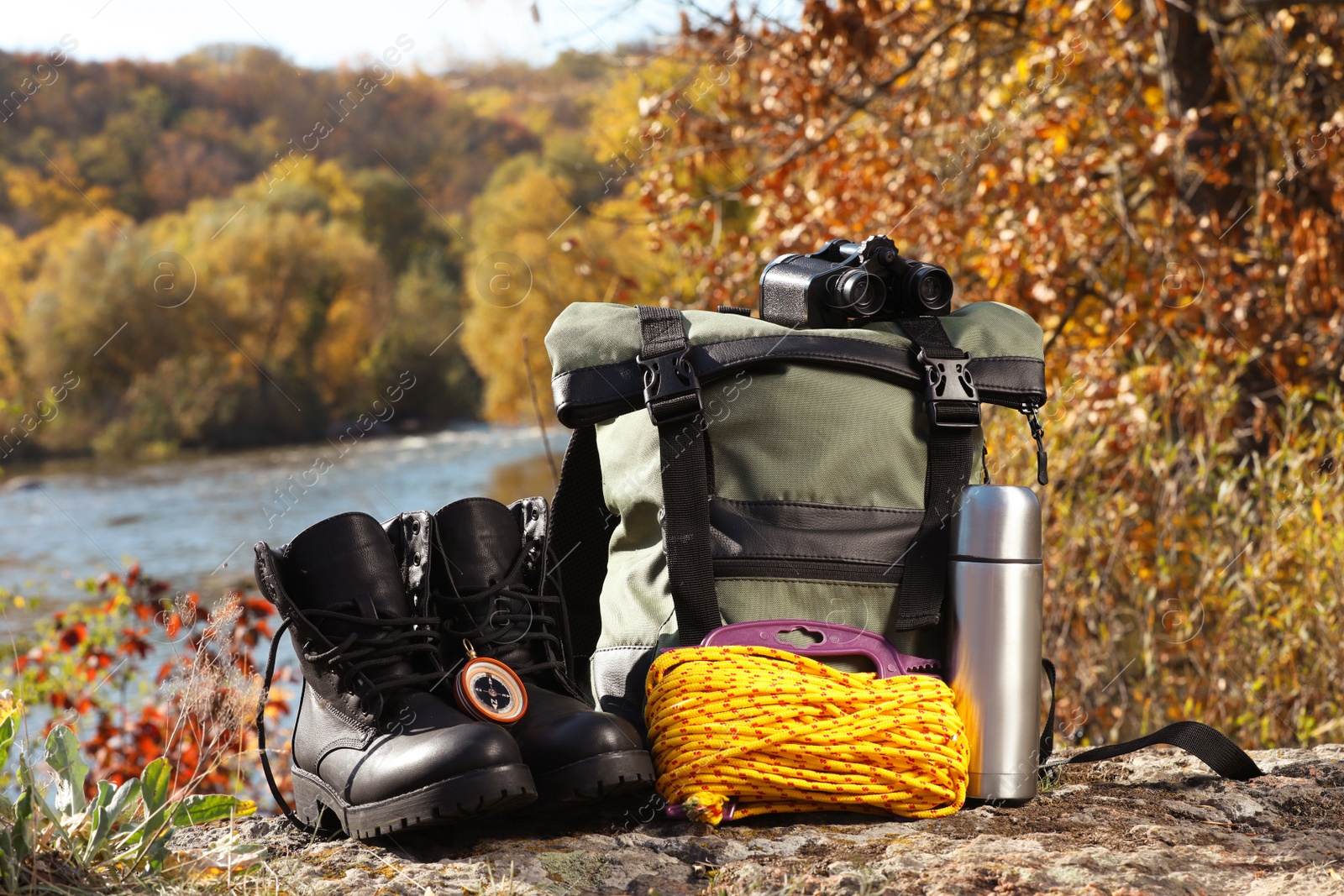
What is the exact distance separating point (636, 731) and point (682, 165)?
415cm

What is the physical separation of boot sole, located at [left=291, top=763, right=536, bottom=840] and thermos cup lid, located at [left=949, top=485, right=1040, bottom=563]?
0.79 m

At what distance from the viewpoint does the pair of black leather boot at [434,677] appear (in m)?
1.49

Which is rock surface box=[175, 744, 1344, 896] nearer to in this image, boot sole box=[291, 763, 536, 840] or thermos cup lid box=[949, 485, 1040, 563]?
boot sole box=[291, 763, 536, 840]

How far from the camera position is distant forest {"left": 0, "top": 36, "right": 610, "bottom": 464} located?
77.9 ft

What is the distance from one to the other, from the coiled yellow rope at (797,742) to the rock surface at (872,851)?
0.04 m

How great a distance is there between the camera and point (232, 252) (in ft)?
84.5

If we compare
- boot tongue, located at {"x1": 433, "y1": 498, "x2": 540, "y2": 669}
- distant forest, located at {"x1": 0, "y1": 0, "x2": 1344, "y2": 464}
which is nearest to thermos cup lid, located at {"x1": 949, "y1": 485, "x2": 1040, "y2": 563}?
boot tongue, located at {"x1": 433, "y1": 498, "x2": 540, "y2": 669}

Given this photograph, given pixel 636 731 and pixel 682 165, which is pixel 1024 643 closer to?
pixel 636 731

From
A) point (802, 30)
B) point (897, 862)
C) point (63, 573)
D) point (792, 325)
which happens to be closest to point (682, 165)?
point (802, 30)

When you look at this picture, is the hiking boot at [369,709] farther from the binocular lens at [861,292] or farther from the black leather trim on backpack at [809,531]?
the binocular lens at [861,292]

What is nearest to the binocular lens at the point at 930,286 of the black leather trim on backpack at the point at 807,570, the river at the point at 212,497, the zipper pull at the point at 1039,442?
the zipper pull at the point at 1039,442

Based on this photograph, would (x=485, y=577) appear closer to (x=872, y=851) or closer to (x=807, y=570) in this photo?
(x=807, y=570)

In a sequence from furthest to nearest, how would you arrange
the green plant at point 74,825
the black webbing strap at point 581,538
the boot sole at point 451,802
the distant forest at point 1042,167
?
1. the distant forest at point 1042,167
2. the black webbing strap at point 581,538
3. the boot sole at point 451,802
4. the green plant at point 74,825

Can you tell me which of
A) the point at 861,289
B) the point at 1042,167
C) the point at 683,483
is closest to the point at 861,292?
the point at 861,289
